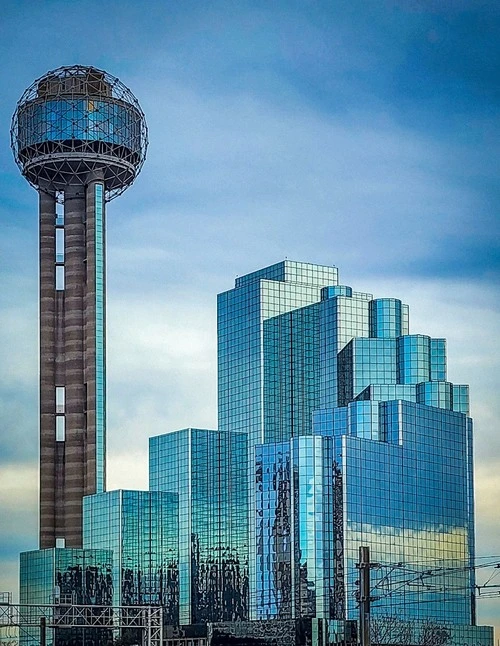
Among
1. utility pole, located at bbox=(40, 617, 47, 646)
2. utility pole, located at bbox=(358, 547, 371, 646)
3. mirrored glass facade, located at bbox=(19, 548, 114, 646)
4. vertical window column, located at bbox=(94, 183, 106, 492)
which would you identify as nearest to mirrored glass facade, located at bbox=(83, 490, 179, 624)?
mirrored glass facade, located at bbox=(19, 548, 114, 646)

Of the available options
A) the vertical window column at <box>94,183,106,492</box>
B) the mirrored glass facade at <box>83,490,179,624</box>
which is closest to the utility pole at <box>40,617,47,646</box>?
the mirrored glass facade at <box>83,490,179,624</box>

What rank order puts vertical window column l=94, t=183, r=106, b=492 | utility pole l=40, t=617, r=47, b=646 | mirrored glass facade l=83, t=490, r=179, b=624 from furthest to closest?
1. vertical window column l=94, t=183, r=106, b=492
2. mirrored glass facade l=83, t=490, r=179, b=624
3. utility pole l=40, t=617, r=47, b=646

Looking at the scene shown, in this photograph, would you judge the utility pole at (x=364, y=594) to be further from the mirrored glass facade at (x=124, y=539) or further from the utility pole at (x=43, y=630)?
the mirrored glass facade at (x=124, y=539)

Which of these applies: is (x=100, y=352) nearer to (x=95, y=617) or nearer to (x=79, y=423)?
(x=79, y=423)

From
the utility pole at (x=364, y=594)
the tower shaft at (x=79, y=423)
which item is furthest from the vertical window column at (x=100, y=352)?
the utility pole at (x=364, y=594)

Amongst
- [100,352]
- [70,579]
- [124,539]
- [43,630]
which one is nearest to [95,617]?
[43,630]

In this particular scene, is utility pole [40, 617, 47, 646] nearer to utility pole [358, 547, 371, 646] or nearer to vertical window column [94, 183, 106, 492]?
utility pole [358, 547, 371, 646]

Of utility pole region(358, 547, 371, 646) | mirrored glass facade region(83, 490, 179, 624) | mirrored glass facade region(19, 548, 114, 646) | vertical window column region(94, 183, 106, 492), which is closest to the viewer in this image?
utility pole region(358, 547, 371, 646)

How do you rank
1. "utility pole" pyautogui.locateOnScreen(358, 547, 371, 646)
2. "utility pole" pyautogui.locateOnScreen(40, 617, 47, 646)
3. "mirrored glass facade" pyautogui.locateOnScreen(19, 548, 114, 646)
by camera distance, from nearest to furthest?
"utility pole" pyautogui.locateOnScreen(358, 547, 371, 646), "utility pole" pyautogui.locateOnScreen(40, 617, 47, 646), "mirrored glass facade" pyautogui.locateOnScreen(19, 548, 114, 646)

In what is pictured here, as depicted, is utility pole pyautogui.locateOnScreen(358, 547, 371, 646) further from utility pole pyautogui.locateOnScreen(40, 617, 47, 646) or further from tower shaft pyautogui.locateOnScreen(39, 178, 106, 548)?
tower shaft pyautogui.locateOnScreen(39, 178, 106, 548)

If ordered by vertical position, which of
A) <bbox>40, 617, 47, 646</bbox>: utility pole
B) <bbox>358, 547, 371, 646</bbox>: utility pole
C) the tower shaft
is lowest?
<bbox>40, 617, 47, 646</bbox>: utility pole

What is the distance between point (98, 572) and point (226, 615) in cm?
1893

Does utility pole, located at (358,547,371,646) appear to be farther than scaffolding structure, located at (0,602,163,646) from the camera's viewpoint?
No

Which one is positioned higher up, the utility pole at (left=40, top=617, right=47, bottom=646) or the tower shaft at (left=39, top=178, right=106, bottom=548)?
the tower shaft at (left=39, top=178, right=106, bottom=548)
